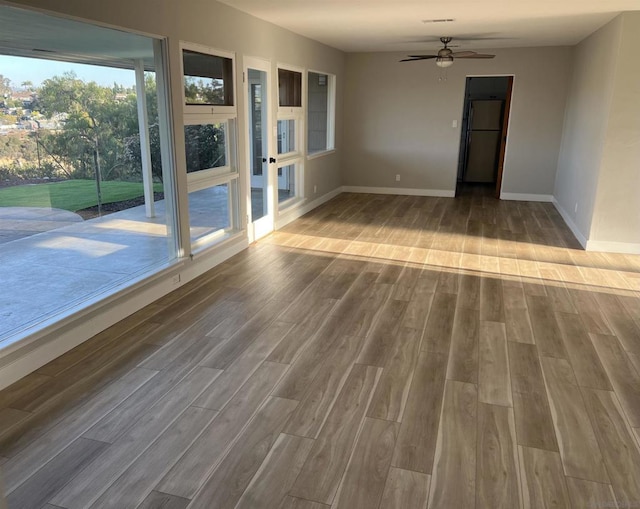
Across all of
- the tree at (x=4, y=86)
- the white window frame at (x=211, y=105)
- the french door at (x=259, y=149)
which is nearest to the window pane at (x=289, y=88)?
the french door at (x=259, y=149)

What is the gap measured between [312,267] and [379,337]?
165 centimetres

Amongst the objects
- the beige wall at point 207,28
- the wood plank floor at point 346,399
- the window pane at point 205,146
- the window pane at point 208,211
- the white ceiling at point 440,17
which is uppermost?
the white ceiling at point 440,17

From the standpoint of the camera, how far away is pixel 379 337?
3439 mm

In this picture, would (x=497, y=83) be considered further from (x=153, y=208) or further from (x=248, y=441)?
(x=248, y=441)

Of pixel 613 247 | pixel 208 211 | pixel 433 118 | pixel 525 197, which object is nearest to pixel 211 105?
pixel 208 211

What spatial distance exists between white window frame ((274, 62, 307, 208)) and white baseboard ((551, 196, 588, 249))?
373 cm

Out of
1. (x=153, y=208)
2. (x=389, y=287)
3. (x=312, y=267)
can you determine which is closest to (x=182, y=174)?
(x=153, y=208)

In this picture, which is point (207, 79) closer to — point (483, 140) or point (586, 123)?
point (586, 123)

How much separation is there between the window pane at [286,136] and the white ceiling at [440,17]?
3.83 feet

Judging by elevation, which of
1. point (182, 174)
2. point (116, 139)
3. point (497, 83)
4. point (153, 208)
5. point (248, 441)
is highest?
point (497, 83)

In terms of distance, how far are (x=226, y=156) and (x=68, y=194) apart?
1853mm

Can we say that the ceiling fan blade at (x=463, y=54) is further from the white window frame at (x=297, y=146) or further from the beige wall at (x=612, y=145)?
the white window frame at (x=297, y=146)

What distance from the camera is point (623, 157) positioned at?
5195 millimetres

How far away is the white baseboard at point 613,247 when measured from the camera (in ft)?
17.8
